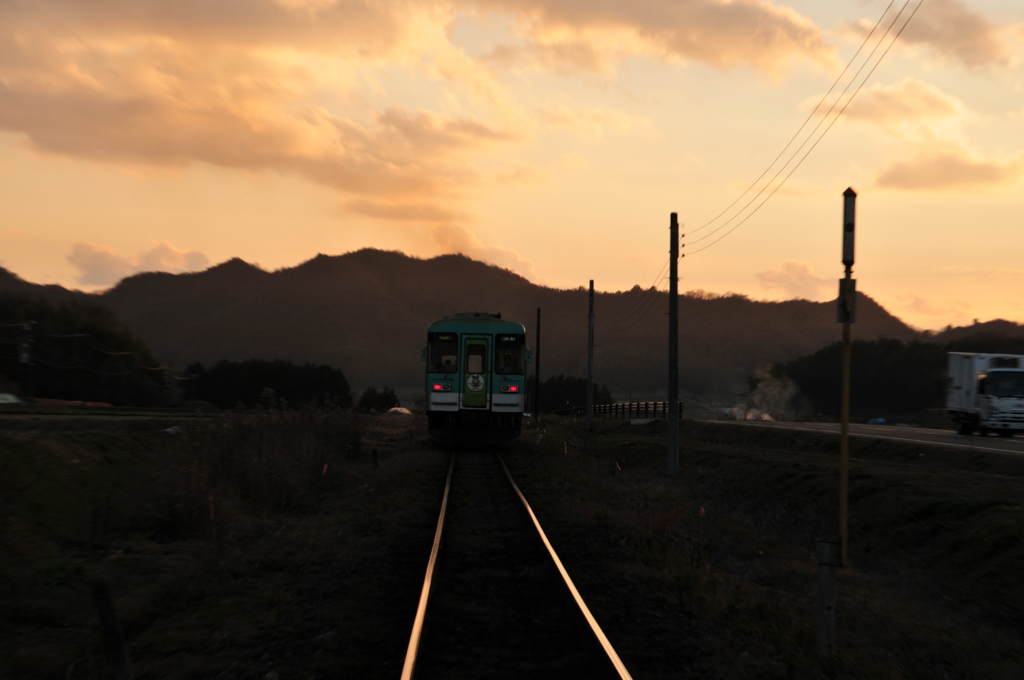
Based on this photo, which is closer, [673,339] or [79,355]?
[673,339]

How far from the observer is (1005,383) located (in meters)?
24.9

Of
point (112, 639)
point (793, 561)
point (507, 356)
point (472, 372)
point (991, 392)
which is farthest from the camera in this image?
point (507, 356)

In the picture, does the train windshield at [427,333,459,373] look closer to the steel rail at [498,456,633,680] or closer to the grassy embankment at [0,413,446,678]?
the grassy embankment at [0,413,446,678]

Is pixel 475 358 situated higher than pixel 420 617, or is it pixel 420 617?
pixel 475 358

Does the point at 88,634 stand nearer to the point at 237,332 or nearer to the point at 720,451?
the point at 720,451

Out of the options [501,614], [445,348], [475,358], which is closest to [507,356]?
[475,358]

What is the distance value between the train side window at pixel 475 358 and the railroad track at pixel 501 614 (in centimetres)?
1295

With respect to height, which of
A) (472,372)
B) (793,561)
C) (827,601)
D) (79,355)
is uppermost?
(79,355)

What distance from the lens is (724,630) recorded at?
7082 mm

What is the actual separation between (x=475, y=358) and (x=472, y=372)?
470mm

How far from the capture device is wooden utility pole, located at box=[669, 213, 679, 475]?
21.2 m

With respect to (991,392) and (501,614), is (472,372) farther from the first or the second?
(501,614)

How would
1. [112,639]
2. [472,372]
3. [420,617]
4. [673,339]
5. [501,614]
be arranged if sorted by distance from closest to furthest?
[112,639] → [420,617] → [501,614] → [673,339] → [472,372]

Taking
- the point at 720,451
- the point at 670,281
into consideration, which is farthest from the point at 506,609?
the point at 720,451
